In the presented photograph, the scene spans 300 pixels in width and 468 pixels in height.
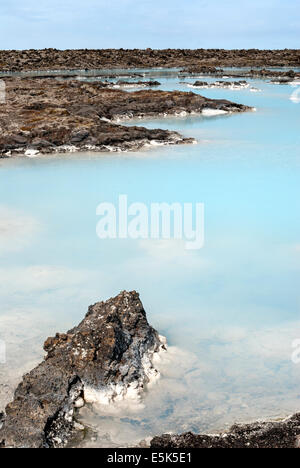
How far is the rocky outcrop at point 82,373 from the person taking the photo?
13.2 feet

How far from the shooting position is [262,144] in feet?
53.5

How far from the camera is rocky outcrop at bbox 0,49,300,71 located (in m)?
64.9

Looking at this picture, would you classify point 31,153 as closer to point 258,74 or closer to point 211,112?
point 211,112

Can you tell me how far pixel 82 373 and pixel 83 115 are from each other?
16.7m

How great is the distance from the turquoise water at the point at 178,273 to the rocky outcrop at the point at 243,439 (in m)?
0.34

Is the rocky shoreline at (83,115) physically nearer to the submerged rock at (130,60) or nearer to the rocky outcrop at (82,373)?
the rocky outcrop at (82,373)

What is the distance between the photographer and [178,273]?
7539 mm

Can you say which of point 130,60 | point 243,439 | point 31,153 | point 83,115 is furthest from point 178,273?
point 130,60

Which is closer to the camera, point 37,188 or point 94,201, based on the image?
point 94,201

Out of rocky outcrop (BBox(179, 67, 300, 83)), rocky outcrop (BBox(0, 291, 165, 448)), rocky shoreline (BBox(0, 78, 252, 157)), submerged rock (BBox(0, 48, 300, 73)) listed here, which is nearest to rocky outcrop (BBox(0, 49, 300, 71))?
submerged rock (BBox(0, 48, 300, 73))
